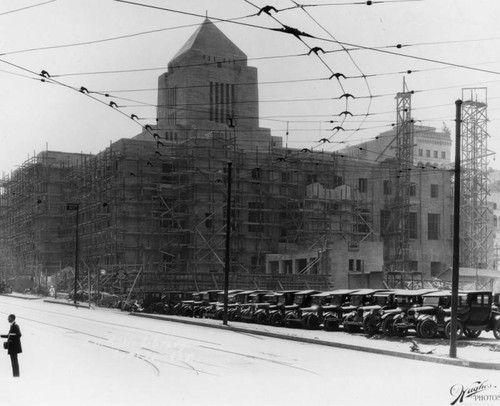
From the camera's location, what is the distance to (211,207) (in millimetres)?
58781

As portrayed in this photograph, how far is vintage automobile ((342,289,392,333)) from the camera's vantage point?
87.2 feet

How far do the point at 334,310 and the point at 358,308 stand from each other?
6.82 feet

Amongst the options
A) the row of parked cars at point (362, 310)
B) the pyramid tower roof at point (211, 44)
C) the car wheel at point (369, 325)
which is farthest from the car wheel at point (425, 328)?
the pyramid tower roof at point (211, 44)

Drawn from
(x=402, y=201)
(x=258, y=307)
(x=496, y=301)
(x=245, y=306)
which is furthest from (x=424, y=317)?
(x=402, y=201)

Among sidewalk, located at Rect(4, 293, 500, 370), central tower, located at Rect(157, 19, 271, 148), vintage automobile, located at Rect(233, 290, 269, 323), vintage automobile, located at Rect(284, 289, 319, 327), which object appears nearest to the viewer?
sidewalk, located at Rect(4, 293, 500, 370)

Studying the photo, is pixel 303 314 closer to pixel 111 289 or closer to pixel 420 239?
pixel 111 289

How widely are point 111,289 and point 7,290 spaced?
22.3m

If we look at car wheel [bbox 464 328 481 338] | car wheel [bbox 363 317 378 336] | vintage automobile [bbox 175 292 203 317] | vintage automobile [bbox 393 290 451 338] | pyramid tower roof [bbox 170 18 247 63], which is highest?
pyramid tower roof [bbox 170 18 247 63]

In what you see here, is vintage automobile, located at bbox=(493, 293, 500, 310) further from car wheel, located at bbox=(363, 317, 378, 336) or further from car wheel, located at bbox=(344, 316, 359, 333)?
car wheel, located at bbox=(344, 316, 359, 333)

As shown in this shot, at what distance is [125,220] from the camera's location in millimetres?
57531

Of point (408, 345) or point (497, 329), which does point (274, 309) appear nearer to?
point (497, 329)

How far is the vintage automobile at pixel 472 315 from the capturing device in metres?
23.6

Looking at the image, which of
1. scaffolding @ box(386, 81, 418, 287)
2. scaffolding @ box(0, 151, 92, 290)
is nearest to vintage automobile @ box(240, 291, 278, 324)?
scaffolding @ box(0, 151, 92, 290)

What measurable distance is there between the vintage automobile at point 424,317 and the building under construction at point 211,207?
2485cm
